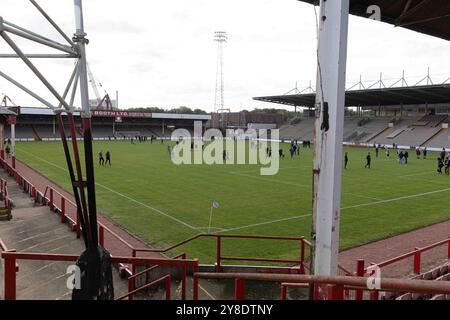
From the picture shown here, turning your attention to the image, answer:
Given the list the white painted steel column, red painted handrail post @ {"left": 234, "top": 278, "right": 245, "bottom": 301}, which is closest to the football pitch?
red painted handrail post @ {"left": 234, "top": 278, "right": 245, "bottom": 301}

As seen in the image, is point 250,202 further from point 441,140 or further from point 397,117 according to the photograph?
point 397,117

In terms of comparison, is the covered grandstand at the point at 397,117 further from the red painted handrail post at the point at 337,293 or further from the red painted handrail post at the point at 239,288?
the red painted handrail post at the point at 337,293

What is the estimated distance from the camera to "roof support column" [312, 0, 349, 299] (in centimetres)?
556

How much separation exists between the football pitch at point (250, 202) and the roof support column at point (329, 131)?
571cm

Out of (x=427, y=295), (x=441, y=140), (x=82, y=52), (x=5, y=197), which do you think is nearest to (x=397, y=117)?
(x=441, y=140)

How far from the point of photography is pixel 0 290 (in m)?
7.76

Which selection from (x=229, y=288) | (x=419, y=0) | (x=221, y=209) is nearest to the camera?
(x=419, y=0)

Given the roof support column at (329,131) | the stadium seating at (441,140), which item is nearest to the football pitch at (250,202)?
the roof support column at (329,131)

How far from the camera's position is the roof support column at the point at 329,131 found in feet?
18.2

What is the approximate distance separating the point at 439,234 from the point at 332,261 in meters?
10.4

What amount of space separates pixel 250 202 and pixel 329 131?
1378 cm

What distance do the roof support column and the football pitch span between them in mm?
5713
